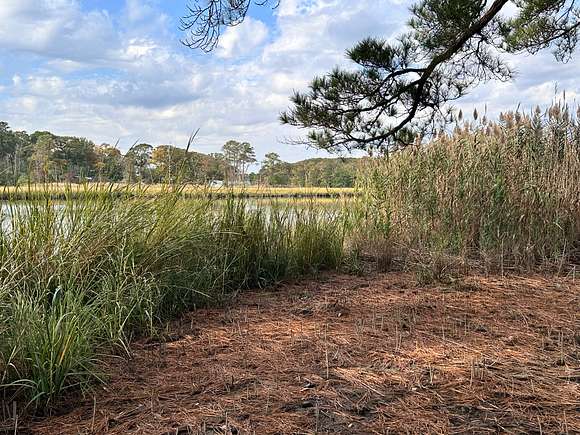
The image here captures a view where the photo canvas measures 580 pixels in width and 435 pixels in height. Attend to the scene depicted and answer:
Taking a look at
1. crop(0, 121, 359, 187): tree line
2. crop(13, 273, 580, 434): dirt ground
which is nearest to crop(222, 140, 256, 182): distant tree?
crop(0, 121, 359, 187): tree line

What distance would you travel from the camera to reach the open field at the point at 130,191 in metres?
2.81

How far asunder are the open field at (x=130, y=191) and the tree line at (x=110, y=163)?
6cm

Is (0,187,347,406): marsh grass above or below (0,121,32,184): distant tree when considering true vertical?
below

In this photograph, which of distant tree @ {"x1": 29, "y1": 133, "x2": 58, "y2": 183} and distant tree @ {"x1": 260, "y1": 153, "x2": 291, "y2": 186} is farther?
distant tree @ {"x1": 260, "y1": 153, "x2": 291, "y2": 186}

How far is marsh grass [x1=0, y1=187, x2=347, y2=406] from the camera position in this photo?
69.3 inches

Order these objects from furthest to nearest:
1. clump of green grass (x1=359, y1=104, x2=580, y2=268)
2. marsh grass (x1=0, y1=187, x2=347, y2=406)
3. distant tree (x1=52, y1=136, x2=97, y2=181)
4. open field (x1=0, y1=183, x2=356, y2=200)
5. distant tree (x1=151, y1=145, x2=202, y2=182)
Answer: clump of green grass (x1=359, y1=104, x2=580, y2=268) → distant tree (x1=151, y1=145, x2=202, y2=182) → distant tree (x1=52, y1=136, x2=97, y2=181) → open field (x1=0, y1=183, x2=356, y2=200) → marsh grass (x1=0, y1=187, x2=347, y2=406)

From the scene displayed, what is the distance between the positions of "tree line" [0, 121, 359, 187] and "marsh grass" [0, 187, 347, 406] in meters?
0.20

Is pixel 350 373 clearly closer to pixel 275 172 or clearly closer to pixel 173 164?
pixel 173 164

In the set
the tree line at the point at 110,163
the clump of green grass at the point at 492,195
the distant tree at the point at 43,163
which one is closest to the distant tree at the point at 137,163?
the tree line at the point at 110,163

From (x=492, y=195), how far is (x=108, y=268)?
11.0ft

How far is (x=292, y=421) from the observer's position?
5.10 ft

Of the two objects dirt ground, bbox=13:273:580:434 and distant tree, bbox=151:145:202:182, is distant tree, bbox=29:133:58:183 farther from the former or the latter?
dirt ground, bbox=13:273:580:434

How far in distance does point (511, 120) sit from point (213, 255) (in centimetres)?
384

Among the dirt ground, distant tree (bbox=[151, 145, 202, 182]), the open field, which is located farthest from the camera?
distant tree (bbox=[151, 145, 202, 182])
